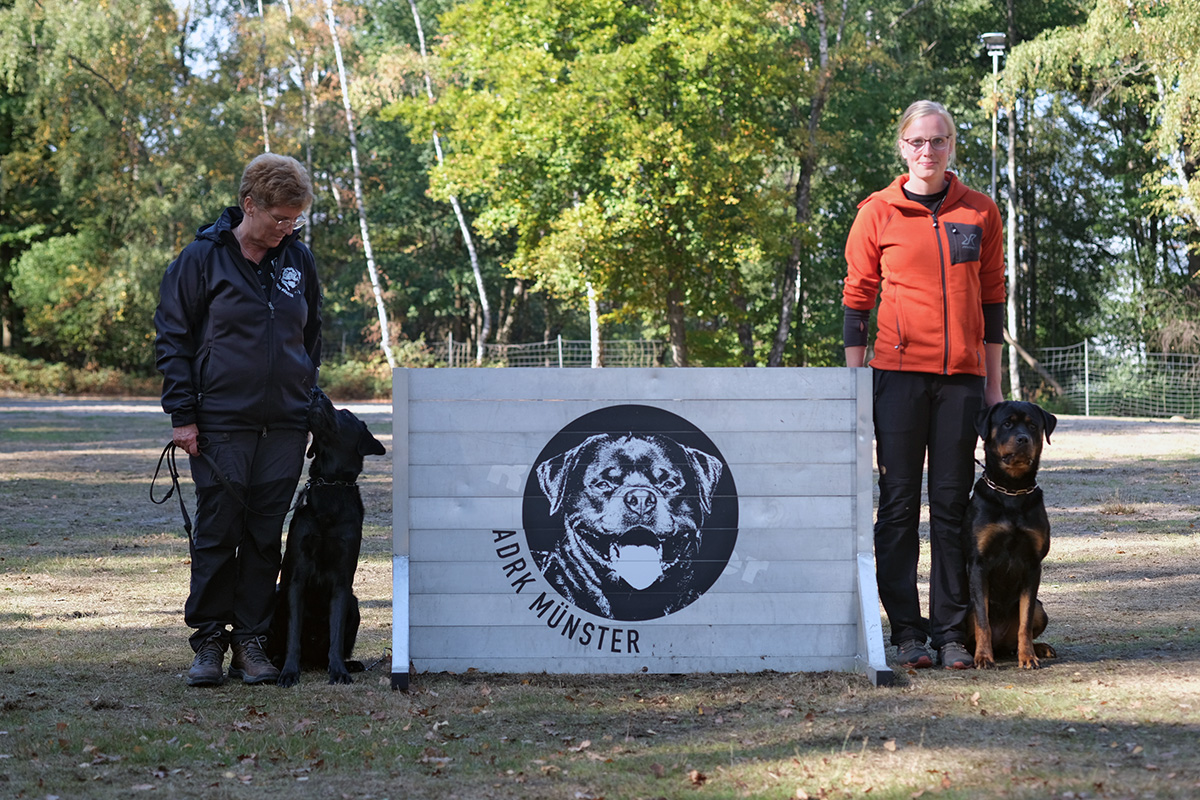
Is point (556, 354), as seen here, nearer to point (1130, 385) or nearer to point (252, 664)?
point (1130, 385)

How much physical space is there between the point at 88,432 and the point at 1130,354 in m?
23.2

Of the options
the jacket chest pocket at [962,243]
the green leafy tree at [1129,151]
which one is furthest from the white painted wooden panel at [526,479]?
the green leafy tree at [1129,151]

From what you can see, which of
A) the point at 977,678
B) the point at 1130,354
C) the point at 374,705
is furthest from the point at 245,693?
the point at 1130,354

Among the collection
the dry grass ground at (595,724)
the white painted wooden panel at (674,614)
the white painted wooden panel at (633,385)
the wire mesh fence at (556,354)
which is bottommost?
the dry grass ground at (595,724)

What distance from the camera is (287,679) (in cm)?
430

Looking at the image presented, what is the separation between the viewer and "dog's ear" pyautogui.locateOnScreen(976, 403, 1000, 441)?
14.1ft

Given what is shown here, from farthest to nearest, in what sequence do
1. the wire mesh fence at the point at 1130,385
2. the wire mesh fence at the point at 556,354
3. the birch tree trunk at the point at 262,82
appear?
the birch tree trunk at the point at 262,82 → the wire mesh fence at the point at 556,354 → the wire mesh fence at the point at 1130,385

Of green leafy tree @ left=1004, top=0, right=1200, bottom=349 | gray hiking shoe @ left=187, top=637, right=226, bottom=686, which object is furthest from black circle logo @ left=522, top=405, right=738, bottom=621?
green leafy tree @ left=1004, top=0, right=1200, bottom=349

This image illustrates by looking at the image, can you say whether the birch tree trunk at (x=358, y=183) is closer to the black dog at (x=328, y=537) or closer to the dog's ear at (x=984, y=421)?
the black dog at (x=328, y=537)

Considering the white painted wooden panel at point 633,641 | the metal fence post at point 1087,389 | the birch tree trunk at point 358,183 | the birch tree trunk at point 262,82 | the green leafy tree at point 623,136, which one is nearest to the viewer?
the white painted wooden panel at point 633,641

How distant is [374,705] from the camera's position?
3959 millimetres

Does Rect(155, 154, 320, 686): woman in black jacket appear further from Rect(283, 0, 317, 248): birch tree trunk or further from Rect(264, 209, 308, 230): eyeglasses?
Rect(283, 0, 317, 248): birch tree trunk

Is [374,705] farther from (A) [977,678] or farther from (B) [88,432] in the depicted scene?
(B) [88,432]

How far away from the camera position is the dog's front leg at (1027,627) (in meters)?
4.32
